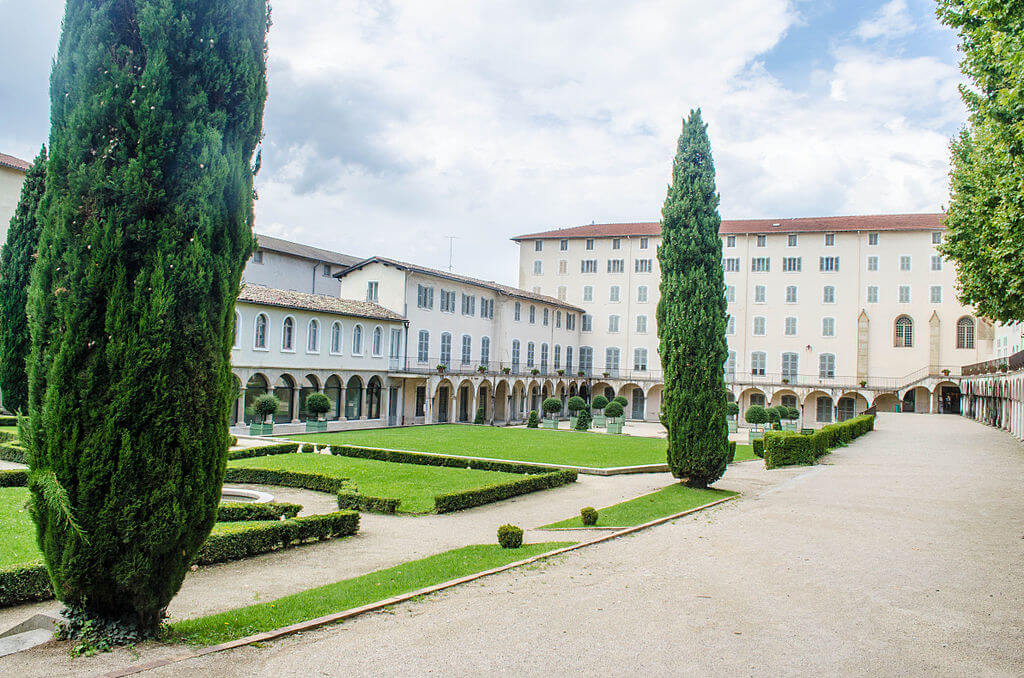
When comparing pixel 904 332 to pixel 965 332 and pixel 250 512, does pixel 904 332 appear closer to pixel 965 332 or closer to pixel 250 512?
pixel 965 332

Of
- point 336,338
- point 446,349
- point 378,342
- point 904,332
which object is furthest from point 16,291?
point 904,332

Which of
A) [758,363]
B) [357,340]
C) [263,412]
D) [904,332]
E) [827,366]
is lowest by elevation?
[263,412]

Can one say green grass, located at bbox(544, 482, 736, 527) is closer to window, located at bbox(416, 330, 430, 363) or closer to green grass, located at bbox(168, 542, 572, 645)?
green grass, located at bbox(168, 542, 572, 645)

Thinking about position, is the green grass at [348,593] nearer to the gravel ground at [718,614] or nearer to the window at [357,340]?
the gravel ground at [718,614]

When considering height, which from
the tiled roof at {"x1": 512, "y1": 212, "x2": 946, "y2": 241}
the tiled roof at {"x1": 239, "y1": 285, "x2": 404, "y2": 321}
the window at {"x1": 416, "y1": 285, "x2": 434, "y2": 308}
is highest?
the tiled roof at {"x1": 512, "y1": 212, "x2": 946, "y2": 241}

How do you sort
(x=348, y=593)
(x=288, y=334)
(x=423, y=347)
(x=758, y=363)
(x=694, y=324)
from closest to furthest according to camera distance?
(x=348, y=593)
(x=694, y=324)
(x=288, y=334)
(x=423, y=347)
(x=758, y=363)

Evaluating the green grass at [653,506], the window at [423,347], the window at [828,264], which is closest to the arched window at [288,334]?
the window at [423,347]

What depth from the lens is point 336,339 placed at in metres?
29.2

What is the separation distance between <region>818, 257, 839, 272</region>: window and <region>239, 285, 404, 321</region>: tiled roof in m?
27.2

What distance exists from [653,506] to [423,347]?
75.2 ft

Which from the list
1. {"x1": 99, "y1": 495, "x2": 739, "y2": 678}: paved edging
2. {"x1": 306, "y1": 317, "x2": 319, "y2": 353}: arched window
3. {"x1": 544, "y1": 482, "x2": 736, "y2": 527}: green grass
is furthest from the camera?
{"x1": 306, "y1": 317, "x2": 319, "y2": 353}: arched window

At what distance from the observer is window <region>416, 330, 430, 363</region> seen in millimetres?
33844

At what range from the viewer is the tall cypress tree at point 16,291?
18.1 meters

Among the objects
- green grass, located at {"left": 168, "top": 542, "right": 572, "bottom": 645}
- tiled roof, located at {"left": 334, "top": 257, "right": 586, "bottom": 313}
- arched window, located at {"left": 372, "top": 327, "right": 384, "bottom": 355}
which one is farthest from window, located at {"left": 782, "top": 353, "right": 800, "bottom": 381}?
green grass, located at {"left": 168, "top": 542, "right": 572, "bottom": 645}
